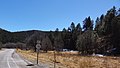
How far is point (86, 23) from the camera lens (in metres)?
175

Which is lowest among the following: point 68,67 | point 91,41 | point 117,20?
point 68,67

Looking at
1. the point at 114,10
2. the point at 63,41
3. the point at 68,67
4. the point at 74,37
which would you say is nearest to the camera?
the point at 68,67

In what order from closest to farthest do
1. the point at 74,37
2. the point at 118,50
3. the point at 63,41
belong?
the point at 118,50 < the point at 74,37 < the point at 63,41

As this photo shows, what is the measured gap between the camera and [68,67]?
3462cm

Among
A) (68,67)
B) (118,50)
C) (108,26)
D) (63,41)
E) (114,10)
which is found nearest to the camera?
(68,67)

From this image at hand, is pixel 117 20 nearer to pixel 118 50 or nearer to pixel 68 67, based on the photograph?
pixel 118 50

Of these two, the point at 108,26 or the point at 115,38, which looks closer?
the point at 115,38

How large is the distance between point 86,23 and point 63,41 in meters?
15.9

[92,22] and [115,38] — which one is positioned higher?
[92,22]

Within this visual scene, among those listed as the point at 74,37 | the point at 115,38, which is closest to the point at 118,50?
the point at 115,38

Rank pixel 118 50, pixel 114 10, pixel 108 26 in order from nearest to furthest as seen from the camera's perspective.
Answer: pixel 118 50 < pixel 108 26 < pixel 114 10

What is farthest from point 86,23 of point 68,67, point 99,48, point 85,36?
point 68,67

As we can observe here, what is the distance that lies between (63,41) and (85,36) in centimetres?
7185

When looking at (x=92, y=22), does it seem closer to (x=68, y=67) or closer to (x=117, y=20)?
(x=117, y=20)
